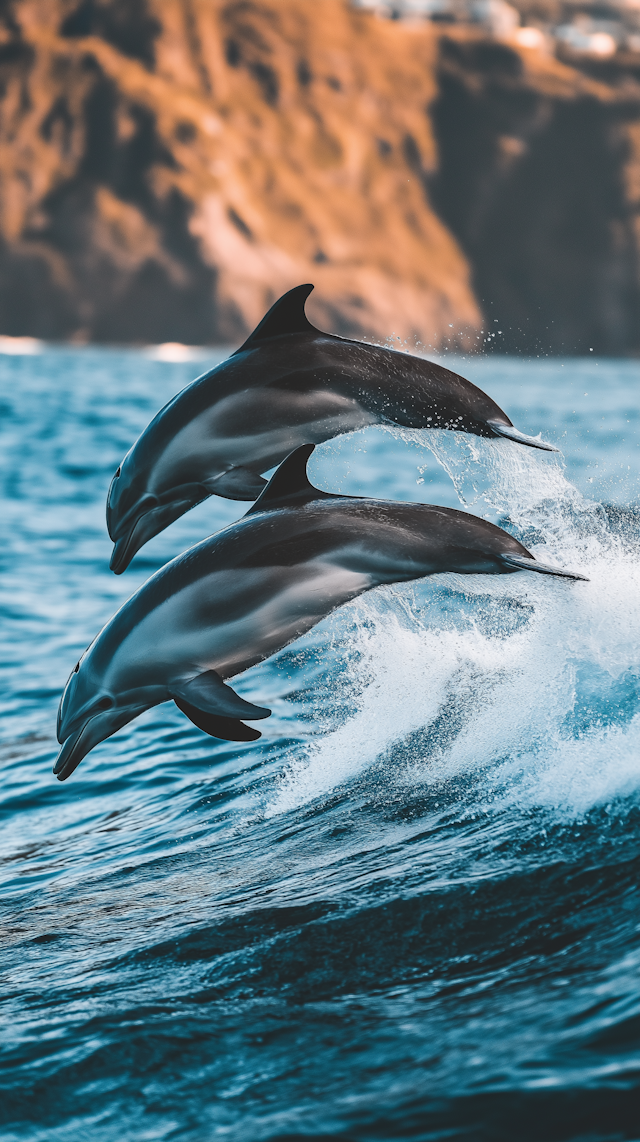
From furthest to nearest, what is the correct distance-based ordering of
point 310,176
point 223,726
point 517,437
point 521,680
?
point 310,176, point 521,680, point 517,437, point 223,726

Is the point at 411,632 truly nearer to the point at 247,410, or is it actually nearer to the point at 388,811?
the point at 388,811

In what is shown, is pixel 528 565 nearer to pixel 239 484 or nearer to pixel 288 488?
pixel 288 488

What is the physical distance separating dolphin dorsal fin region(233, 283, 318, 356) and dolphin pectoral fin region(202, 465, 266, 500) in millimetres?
567

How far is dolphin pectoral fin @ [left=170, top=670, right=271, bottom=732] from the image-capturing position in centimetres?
474

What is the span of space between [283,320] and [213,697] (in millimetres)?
1777

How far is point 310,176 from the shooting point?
157875mm

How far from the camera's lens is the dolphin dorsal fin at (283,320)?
5.36 meters

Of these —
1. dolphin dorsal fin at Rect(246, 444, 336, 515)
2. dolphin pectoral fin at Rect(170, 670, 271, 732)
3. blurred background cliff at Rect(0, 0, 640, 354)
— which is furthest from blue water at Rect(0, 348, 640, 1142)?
blurred background cliff at Rect(0, 0, 640, 354)

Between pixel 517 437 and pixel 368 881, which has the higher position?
pixel 517 437

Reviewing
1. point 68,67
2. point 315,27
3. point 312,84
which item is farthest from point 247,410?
point 315,27

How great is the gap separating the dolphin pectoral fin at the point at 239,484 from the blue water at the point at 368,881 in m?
0.79

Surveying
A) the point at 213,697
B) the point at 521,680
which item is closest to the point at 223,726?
the point at 213,697

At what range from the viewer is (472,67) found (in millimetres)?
179500

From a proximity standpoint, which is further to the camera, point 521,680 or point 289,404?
point 521,680
